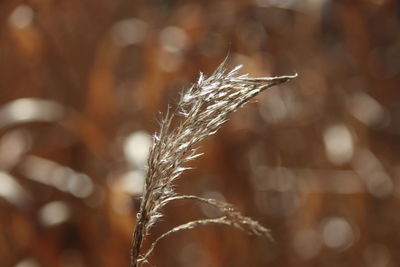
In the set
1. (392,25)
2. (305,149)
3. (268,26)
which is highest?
(392,25)

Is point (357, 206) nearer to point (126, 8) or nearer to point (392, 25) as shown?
point (392, 25)

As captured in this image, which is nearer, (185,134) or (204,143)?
(185,134)

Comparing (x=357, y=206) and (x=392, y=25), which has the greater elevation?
(x=392, y=25)

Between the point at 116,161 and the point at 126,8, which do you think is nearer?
the point at 116,161

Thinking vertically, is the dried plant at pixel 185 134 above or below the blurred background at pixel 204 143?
below

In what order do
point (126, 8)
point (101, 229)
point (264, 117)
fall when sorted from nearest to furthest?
point (101, 229)
point (264, 117)
point (126, 8)

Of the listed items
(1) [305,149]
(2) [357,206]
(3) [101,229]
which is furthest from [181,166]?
(1) [305,149]

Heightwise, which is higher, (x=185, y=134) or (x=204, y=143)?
(x=204, y=143)

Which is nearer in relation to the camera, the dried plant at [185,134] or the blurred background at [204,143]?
the dried plant at [185,134]
